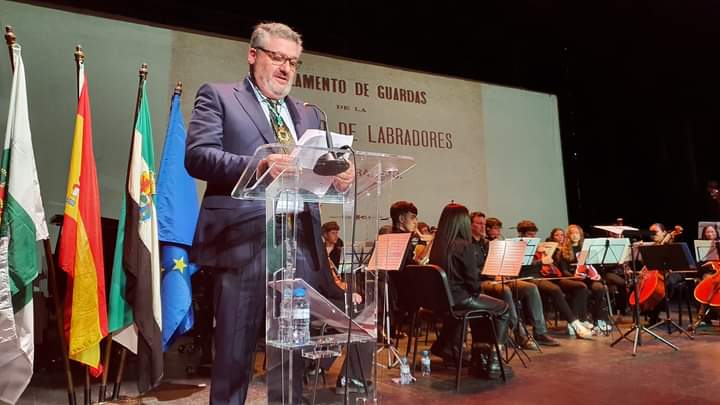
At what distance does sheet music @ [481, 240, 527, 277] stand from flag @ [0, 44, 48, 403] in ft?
10.7

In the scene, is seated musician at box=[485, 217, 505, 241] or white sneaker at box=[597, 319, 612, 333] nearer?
white sneaker at box=[597, 319, 612, 333]

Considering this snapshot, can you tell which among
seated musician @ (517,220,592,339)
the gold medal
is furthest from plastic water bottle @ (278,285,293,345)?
seated musician @ (517,220,592,339)

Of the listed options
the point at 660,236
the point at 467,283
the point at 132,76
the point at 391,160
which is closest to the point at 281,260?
the point at 391,160

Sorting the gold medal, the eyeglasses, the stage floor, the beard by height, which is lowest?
the stage floor

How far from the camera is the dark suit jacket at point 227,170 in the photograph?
154 centimetres

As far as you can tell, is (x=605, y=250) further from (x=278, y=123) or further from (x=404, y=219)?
(x=278, y=123)

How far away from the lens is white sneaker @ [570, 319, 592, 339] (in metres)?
5.68

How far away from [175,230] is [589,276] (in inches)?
195

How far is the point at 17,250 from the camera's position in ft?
8.95

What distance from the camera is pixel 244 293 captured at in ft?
4.99

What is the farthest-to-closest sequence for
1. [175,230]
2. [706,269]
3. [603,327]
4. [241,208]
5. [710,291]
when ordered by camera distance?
[706,269]
[603,327]
[710,291]
[175,230]
[241,208]

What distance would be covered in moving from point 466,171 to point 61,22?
207 inches

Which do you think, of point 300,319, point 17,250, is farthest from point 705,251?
point 17,250

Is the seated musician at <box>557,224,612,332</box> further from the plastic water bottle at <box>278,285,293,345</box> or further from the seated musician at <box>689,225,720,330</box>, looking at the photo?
the plastic water bottle at <box>278,285,293,345</box>
